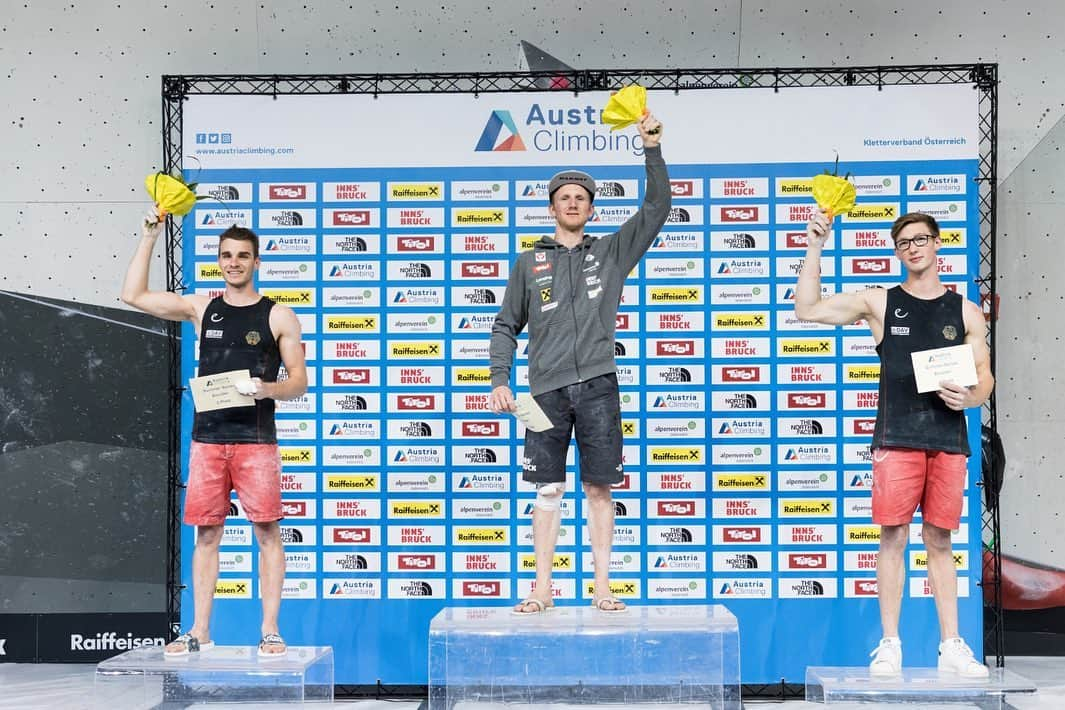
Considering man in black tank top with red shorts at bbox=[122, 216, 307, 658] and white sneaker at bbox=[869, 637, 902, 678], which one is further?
man in black tank top with red shorts at bbox=[122, 216, 307, 658]

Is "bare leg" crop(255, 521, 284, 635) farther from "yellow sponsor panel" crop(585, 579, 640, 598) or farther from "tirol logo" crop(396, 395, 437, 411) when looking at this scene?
"yellow sponsor panel" crop(585, 579, 640, 598)

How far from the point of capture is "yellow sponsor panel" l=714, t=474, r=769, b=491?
17.0 ft

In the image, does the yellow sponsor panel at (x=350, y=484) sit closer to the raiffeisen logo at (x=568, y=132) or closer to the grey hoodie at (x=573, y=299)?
the grey hoodie at (x=573, y=299)

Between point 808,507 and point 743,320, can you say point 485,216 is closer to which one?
point 743,320

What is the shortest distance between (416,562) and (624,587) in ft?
3.27

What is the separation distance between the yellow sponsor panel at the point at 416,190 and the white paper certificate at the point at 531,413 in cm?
170

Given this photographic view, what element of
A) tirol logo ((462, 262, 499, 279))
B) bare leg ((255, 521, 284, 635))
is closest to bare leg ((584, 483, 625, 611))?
bare leg ((255, 521, 284, 635))

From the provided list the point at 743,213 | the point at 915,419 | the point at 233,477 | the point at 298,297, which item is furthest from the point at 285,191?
the point at 915,419

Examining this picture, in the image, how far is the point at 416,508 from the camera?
207 inches

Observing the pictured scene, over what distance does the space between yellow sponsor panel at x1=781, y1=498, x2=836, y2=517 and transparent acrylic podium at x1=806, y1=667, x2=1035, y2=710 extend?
1458 mm

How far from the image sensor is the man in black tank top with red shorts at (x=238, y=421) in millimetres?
4082

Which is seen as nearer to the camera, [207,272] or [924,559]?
[924,559]

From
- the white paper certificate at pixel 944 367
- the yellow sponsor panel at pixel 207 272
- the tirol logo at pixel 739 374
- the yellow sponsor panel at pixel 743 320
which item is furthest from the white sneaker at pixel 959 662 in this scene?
the yellow sponsor panel at pixel 207 272

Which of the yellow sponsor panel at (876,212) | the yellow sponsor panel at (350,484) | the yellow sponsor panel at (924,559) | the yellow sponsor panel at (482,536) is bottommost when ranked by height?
the yellow sponsor panel at (924,559)
